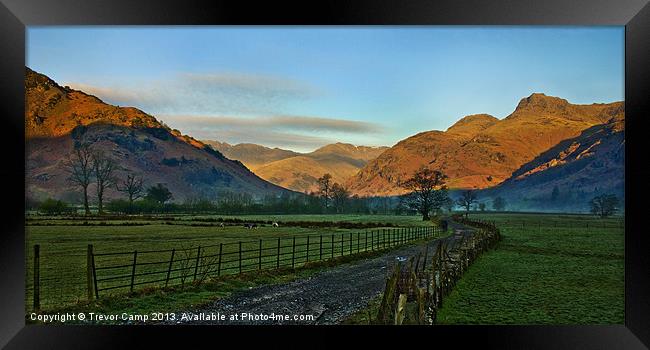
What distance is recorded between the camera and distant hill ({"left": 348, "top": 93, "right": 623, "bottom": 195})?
27.9 ft

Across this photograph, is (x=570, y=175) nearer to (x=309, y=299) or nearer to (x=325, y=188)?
(x=325, y=188)

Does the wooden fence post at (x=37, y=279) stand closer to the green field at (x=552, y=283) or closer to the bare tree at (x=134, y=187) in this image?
the bare tree at (x=134, y=187)

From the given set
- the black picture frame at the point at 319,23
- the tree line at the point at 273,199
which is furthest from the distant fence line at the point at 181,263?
the tree line at the point at 273,199

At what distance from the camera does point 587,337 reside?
663 cm

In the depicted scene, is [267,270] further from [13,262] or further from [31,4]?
[31,4]

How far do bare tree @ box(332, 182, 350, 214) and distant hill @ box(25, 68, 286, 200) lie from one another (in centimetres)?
121

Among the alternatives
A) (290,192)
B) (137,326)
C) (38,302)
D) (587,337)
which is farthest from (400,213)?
(38,302)

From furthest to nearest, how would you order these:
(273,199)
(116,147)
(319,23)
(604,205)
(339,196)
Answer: (339,196), (273,199), (116,147), (604,205), (319,23)

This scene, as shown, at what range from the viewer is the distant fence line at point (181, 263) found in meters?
7.25

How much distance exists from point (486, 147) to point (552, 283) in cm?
303

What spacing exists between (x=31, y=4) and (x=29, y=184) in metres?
2.72

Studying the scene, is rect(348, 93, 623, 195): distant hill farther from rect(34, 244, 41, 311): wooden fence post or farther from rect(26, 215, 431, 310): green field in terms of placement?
rect(34, 244, 41, 311): wooden fence post

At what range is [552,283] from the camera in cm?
932

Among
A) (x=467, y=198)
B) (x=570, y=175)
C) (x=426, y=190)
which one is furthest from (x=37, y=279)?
(x=570, y=175)
